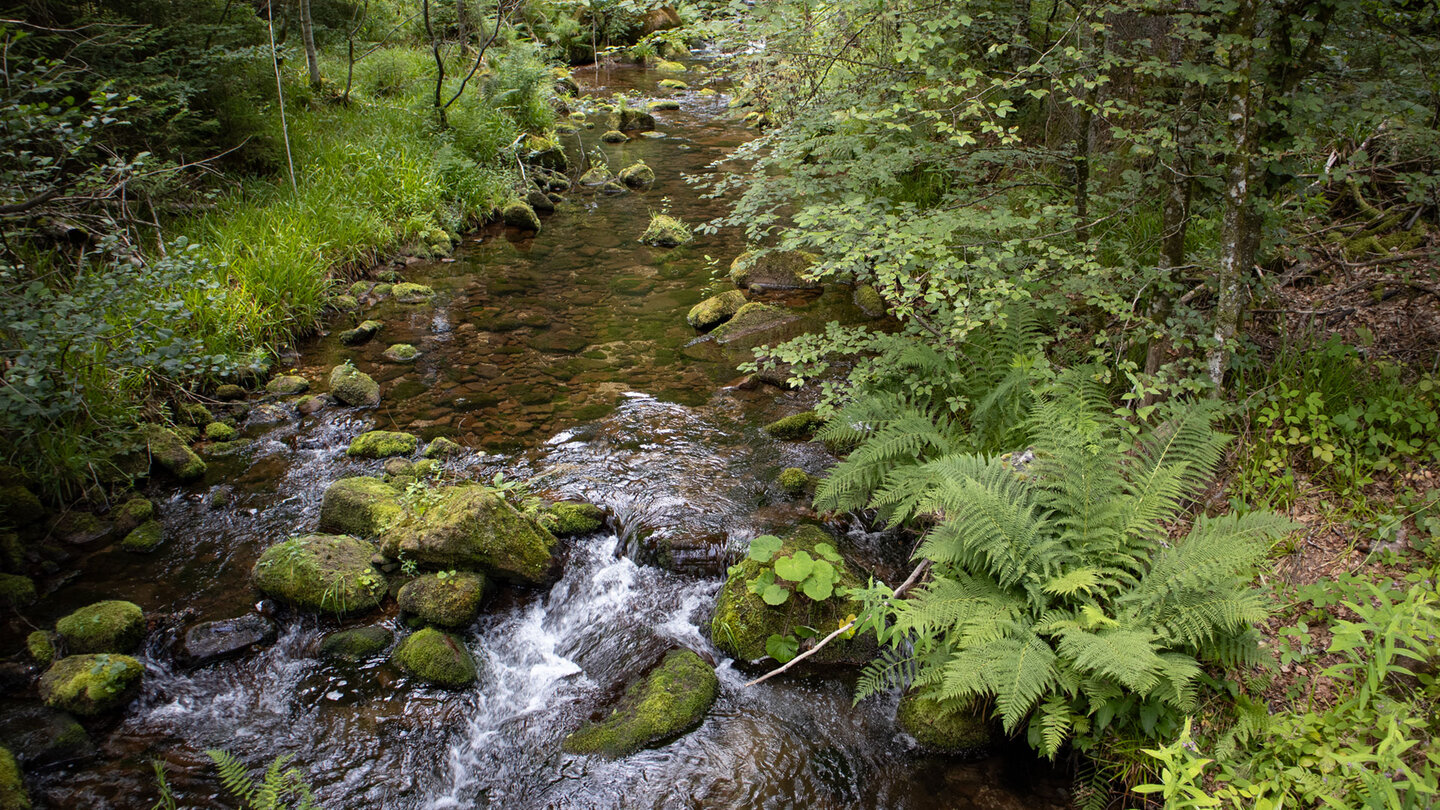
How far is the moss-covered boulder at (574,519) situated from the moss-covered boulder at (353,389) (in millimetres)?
2873

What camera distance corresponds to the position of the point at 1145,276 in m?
4.34

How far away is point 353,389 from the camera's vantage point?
7230mm

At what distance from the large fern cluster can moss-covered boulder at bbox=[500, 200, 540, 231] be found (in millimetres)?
9622

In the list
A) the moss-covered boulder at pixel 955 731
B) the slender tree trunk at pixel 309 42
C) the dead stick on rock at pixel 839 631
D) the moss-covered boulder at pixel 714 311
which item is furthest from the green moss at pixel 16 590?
the slender tree trunk at pixel 309 42

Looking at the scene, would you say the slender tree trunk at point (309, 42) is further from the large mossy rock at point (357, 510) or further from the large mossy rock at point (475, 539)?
the large mossy rock at point (475, 539)

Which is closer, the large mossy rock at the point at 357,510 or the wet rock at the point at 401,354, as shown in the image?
the large mossy rock at the point at 357,510

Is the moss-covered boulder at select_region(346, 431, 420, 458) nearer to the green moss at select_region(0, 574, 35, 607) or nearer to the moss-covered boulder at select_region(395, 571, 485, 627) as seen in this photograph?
the moss-covered boulder at select_region(395, 571, 485, 627)

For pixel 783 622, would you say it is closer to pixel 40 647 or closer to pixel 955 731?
pixel 955 731

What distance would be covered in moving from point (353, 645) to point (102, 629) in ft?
4.75

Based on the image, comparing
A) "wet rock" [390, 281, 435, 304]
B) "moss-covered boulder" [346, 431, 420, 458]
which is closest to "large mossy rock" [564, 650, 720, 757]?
"moss-covered boulder" [346, 431, 420, 458]

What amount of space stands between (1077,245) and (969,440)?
4.68ft

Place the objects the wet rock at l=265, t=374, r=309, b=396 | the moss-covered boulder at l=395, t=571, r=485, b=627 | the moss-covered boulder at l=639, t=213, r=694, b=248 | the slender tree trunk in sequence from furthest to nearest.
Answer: the slender tree trunk, the moss-covered boulder at l=639, t=213, r=694, b=248, the wet rock at l=265, t=374, r=309, b=396, the moss-covered boulder at l=395, t=571, r=485, b=627

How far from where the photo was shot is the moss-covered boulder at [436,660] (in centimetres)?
440

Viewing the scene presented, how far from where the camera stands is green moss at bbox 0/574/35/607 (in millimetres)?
4602
